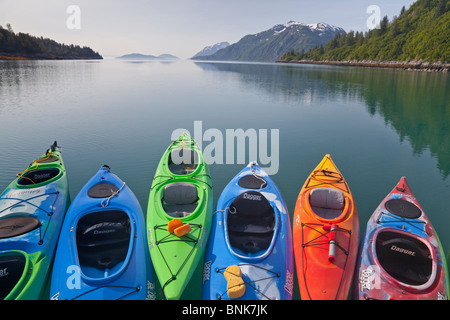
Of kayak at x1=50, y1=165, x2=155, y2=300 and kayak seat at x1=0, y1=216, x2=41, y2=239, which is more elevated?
kayak seat at x1=0, y1=216, x2=41, y2=239

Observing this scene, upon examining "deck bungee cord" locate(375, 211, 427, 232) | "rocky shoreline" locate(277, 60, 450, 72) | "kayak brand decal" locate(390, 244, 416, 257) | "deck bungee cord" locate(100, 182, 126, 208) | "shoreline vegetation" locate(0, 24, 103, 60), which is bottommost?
"kayak brand decal" locate(390, 244, 416, 257)

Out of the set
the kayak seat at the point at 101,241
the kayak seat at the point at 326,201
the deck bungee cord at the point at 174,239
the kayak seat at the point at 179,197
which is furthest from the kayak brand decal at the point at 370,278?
the kayak seat at the point at 101,241

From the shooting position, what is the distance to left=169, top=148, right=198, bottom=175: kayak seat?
36.3ft

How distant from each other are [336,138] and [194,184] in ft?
38.9

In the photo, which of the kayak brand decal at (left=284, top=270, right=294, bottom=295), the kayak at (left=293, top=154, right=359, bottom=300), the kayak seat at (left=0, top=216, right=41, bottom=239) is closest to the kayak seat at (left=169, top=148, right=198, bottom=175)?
the kayak at (left=293, top=154, right=359, bottom=300)

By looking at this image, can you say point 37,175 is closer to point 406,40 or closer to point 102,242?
point 102,242

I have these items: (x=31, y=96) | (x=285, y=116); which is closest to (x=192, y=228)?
(x=285, y=116)

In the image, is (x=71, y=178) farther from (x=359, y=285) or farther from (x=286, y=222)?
(x=359, y=285)

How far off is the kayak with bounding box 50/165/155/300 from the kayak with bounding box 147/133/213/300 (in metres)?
0.38

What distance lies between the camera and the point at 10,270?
565 centimetres

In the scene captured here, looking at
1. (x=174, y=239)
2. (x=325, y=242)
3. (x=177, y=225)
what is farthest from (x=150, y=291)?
(x=325, y=242)

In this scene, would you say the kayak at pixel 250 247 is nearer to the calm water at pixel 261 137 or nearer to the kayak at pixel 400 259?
the calm water at pixel 261 137

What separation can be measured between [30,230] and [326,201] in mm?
8414

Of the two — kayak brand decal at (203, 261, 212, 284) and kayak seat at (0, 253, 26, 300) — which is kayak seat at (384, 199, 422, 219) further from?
kayak seat at (0, 253, 26, 300)
